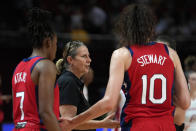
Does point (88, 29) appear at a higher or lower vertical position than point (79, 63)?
higher

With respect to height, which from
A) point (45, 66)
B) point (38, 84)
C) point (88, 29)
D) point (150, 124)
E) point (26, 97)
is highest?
point (88, 29)

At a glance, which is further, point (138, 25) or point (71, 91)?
point (71, 91)

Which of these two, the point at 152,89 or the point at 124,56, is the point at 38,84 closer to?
the point at 124,56

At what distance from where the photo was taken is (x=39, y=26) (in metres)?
3.16

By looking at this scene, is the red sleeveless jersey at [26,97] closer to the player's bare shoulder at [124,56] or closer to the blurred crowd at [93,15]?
the player's bare shoulder at [124,56]

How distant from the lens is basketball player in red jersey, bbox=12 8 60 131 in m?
2.96

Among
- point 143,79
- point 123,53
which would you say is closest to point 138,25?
point 123,53

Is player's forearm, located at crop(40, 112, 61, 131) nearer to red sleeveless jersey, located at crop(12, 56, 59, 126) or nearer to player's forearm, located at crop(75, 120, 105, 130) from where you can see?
red sleeveless jersey, located at crop(12, 56, 59, 126)

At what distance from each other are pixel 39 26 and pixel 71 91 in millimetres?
863

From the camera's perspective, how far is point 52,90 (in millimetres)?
3004

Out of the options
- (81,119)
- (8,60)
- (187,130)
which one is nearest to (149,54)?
(81,119)

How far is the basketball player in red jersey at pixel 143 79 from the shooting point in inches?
124

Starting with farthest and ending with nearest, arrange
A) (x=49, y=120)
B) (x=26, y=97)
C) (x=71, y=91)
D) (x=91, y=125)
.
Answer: (x=91, y=125) → (x=71, y=91) → (x=26, y=97) → (x=49, y=120)

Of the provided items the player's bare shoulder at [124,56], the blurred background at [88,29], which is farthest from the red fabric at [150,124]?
the blurred background at [88,29]
